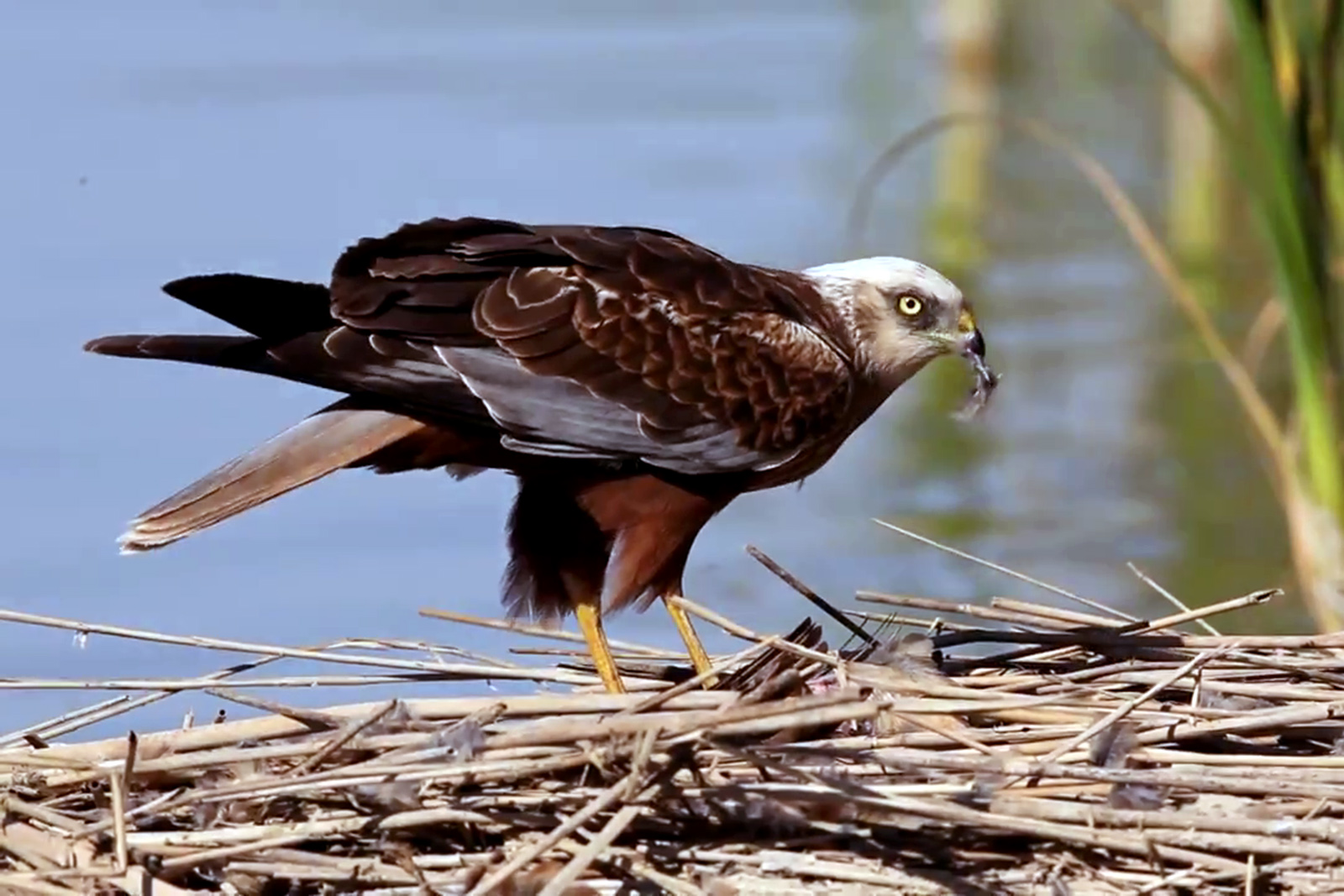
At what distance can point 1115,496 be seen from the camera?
9875 millimetres

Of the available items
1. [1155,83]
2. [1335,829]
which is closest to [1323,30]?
[1335,829]

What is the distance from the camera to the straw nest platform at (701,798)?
3.61 m

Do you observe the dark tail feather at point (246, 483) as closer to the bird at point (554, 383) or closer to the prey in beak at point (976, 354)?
the bird at point (554, 383)

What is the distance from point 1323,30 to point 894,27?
43.4 feet

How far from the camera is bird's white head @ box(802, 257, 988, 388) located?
17.1 ft

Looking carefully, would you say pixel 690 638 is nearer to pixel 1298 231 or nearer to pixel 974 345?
pixel 974 345

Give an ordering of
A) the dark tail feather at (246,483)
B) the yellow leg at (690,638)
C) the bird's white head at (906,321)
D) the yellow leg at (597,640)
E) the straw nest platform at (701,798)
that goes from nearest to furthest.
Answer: the straw nest platform at (701,798) → the dark tail feather at (246,483) → the yellow leg at (597,640) → the yellow leg at (690,638) → the bird's white head at (906,321)

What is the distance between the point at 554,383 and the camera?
475 centimetres

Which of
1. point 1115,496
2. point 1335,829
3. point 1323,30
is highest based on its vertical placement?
point 1323,30

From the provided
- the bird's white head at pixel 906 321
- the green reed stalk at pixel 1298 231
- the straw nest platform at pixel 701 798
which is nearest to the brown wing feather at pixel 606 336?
the bird's white head at pixel 906 321

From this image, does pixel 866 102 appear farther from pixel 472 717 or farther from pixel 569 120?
pixel 472 717

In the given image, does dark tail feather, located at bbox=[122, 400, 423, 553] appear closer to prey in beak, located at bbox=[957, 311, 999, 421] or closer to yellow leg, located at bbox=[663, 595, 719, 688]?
yellow leg, located at bbox=[663, 595, 719, 688]

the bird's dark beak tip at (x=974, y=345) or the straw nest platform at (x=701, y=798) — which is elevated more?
the bird's dark beak tip at (x=974, y=345)

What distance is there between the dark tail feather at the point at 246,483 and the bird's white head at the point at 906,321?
4.01ft
